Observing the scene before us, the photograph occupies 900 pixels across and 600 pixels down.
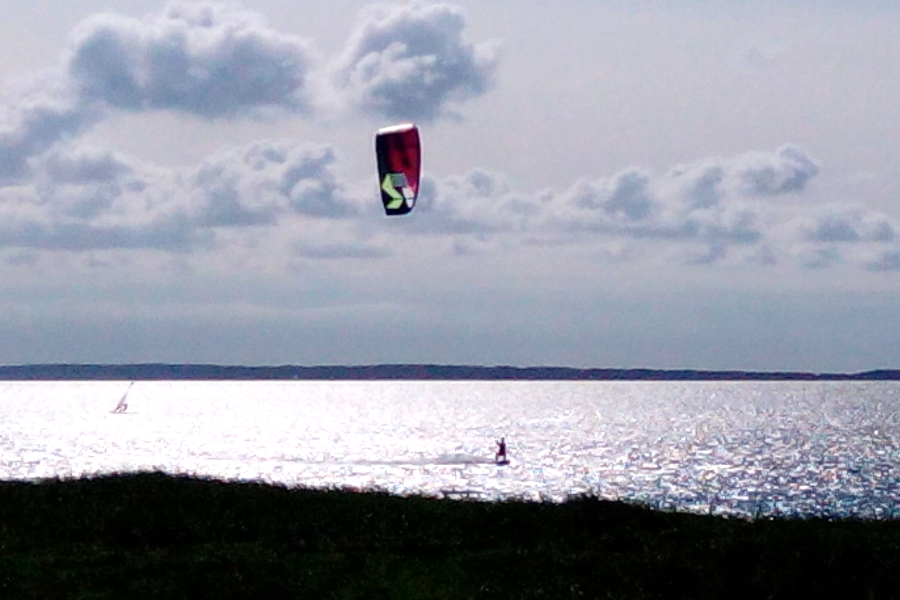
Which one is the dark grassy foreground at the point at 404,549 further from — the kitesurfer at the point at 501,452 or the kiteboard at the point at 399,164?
the kitesurfer at the point at 501,452

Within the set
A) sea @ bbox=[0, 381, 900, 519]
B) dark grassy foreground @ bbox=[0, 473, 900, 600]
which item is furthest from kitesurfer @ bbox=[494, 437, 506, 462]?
dark grassy foreground @ bbox=[0, 473, 900, 600]

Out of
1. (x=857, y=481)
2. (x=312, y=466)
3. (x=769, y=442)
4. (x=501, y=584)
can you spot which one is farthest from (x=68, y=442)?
(x=501, y=584)

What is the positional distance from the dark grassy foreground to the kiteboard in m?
7.92

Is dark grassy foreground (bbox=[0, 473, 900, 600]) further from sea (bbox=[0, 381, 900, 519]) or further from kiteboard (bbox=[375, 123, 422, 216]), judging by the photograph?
sea (bbox=[0, 381, 900, 519])

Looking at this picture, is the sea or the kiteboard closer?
the kiteboard

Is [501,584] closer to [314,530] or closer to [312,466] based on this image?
[314,530]

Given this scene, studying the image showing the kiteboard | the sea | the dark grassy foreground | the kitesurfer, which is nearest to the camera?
the dark grassy foreground

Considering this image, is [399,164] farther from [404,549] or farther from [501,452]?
[501,452]

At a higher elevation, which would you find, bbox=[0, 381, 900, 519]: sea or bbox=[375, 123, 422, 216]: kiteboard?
bbox=[375, 123, 422, 216]: kiteboard

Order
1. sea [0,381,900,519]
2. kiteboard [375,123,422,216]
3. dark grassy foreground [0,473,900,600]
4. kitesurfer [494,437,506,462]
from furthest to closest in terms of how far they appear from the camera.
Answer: kitesurfer [494,437,506,462] → sea [0,381,900,519] → kiteboard [375,123,422,216] → dark grassy foreground [0,473,900,600]

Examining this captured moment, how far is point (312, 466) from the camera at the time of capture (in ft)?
430

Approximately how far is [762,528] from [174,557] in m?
13.1

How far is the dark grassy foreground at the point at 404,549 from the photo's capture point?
27.5m

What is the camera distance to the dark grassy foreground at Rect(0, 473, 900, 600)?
2748cm
